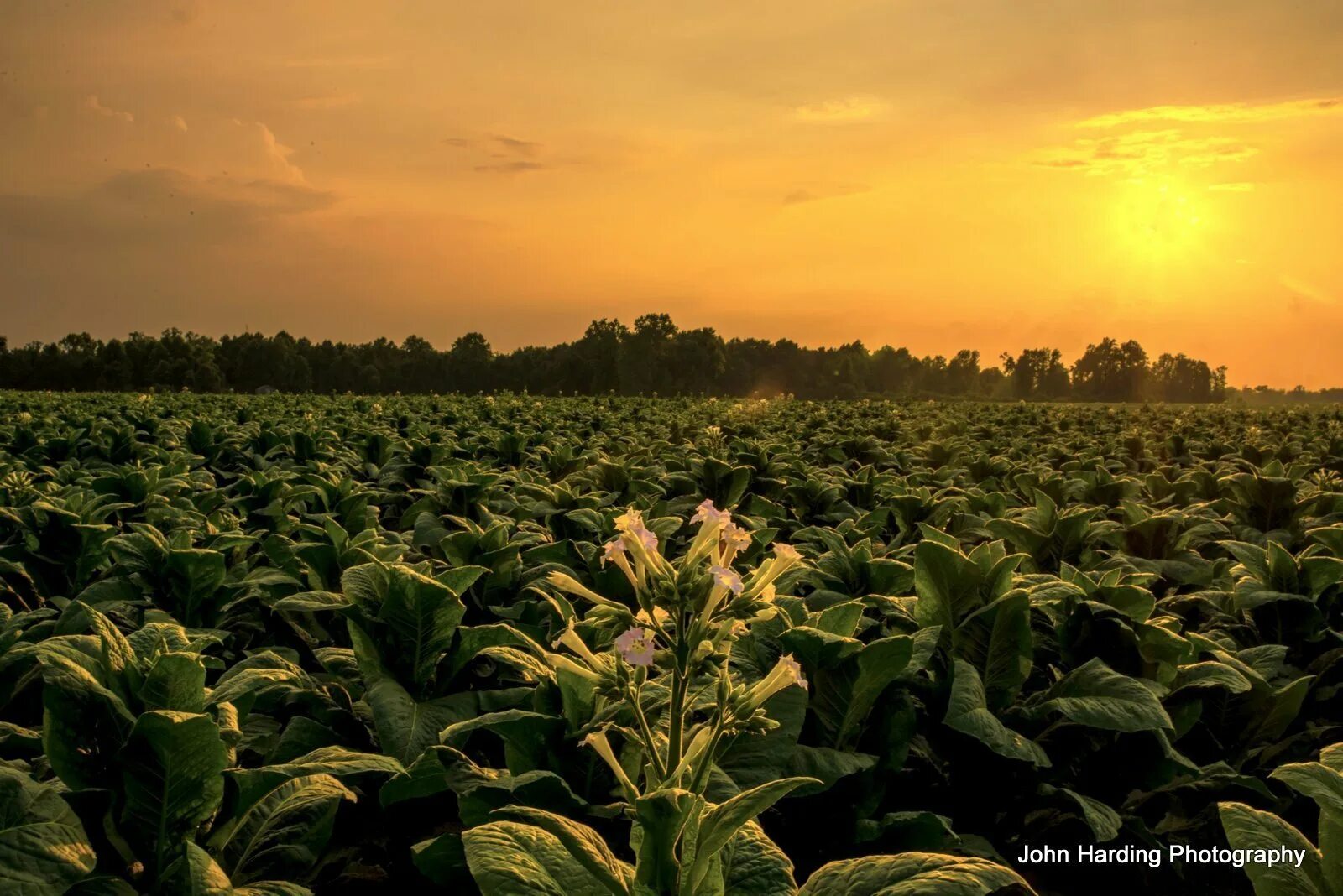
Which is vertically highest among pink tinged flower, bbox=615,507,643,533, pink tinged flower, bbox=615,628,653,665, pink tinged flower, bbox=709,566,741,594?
pink tinged flower, bbox=615,507,643,533

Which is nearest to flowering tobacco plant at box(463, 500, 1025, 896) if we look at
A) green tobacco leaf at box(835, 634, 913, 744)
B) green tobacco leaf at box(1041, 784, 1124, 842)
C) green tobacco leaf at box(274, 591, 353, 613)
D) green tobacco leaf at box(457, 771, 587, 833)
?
green tobacco leaf at box(457, 771, 587, 833)

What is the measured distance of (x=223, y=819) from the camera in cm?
218

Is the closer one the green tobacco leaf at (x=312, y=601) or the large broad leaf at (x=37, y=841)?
the large broad leaf at (x=37, y=841)

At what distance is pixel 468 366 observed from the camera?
358 feet

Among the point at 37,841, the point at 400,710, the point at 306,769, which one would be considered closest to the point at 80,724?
the point at 37,841

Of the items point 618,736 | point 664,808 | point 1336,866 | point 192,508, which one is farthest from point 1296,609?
point 192,508

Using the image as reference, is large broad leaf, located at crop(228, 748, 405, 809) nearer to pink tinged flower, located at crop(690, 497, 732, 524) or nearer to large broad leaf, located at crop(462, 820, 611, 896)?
large broad leaf, located at crop(462, 820, 611, 896)

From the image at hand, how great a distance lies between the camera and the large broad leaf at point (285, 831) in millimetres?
2039

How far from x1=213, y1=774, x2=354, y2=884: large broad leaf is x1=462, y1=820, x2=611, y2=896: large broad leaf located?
0.57m

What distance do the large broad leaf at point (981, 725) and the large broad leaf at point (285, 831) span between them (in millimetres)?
1715

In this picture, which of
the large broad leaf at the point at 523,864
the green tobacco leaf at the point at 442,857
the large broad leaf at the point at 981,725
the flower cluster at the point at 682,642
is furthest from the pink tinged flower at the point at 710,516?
the large broad leaf at the point at 981,725

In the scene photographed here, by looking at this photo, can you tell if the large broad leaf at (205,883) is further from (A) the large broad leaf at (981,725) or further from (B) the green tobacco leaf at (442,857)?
(A) the large broad leaf at (981,725)

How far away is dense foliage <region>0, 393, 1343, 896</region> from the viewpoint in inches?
70.8

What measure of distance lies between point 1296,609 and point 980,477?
6.84m
